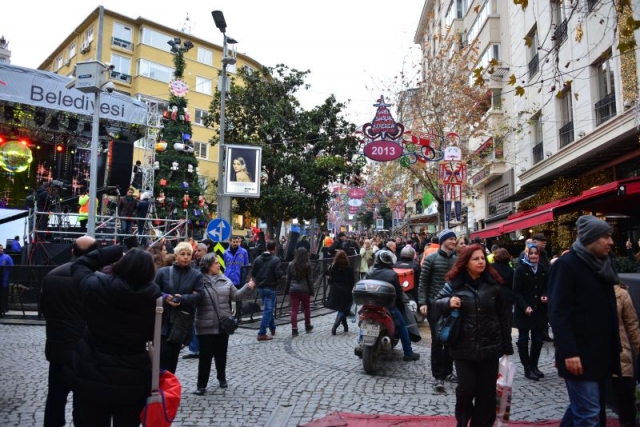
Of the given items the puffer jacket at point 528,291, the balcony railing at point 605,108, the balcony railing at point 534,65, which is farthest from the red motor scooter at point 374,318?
the balcony railing at point 534,65

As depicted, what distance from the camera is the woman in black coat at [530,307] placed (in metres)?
6.54

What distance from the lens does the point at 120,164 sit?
18750 mm

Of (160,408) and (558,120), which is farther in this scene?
(558,120)

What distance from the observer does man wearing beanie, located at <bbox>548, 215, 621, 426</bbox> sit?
136 inches

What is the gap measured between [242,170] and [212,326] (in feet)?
34.9

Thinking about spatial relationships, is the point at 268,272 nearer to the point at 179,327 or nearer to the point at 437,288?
the point at 179,327

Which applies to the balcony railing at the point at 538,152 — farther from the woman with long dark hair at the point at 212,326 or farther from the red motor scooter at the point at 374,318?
the woman with long dark hair at the point at 212,326

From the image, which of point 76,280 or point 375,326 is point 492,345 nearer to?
point 375,326

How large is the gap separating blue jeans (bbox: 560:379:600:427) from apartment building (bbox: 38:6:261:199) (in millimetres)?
36334

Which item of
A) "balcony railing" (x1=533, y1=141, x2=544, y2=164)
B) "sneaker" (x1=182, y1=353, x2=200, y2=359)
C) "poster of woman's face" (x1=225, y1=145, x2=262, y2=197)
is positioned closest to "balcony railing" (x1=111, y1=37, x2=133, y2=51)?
"poster of woman's face" (x1=225, y1=145, x2=262, y2=197)

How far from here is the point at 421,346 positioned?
873 centimetres

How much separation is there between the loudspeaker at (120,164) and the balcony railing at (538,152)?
16.8 meters

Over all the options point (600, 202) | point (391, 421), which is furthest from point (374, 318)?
point (600, 202)

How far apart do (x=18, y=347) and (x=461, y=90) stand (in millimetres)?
20272
